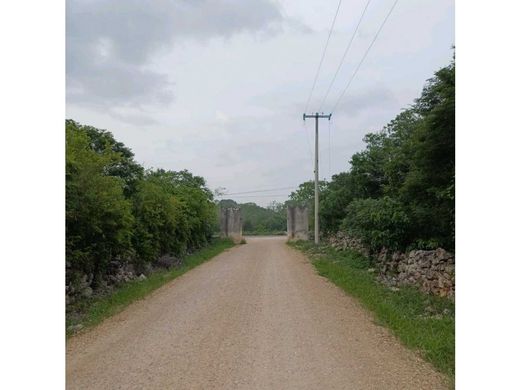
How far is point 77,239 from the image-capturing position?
30.1ft

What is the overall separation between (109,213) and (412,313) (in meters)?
6.63

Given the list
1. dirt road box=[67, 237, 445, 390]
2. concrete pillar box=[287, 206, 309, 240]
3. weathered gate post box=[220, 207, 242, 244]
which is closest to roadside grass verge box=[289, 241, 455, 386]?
dirt road box=[67, 237, 445, 390]

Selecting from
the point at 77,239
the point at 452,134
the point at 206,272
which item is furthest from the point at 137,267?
the point at 452,134

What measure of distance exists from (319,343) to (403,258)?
9584 mm

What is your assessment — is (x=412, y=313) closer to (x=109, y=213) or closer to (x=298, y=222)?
(x=109, y=213)

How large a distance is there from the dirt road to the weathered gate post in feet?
83.6

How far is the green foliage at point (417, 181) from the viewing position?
1172 cm

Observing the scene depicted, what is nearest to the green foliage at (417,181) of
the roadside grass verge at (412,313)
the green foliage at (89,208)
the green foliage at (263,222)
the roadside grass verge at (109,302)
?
the roadside grass verge at (412,313)

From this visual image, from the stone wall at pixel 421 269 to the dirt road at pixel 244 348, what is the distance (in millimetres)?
2885

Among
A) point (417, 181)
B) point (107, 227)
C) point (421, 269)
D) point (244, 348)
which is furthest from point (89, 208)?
point (417, 181)

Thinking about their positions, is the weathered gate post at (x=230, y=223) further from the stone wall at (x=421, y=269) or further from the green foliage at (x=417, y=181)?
the stone wall at (x=421, y=269)

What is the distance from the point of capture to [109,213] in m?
9.99

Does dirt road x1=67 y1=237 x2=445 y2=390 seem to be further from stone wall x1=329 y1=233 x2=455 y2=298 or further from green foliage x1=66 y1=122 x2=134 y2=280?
stone wall x1=329 y1=233 x2=455 y2=298

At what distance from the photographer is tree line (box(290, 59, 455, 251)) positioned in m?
11.7
